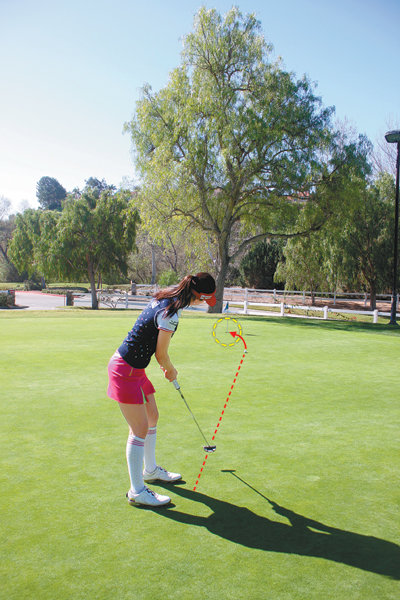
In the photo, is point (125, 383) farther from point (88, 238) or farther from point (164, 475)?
point (88, 238)

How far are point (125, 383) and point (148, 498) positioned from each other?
1.04 metres

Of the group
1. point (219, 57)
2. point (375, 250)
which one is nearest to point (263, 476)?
point (219, 57)

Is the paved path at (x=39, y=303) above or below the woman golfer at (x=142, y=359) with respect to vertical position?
below

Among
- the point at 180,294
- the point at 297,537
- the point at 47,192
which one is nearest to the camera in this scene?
the point at 297,537

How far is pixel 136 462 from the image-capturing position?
15.2 ft

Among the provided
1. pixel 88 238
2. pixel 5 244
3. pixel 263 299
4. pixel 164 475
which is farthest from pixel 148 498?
pixel 5 244

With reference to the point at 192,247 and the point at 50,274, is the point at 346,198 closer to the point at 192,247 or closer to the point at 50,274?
the point at 192,247

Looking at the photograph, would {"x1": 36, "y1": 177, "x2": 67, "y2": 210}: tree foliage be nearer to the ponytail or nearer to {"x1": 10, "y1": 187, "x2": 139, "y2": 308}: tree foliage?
{"x1": 10, "y1": 187, "x2": 139, "y2": 308}: tree foliage

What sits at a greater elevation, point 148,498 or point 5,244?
point 5,244

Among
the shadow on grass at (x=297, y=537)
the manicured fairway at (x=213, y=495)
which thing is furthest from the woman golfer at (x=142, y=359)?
the shadow on grass at (x=297, y=537)

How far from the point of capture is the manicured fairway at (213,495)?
→ 3.49 meters

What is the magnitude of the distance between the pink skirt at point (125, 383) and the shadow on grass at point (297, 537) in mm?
1045

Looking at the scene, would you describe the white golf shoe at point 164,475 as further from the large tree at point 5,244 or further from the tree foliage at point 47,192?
the tree foliage at point 47,192

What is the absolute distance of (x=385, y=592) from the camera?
3.39m
